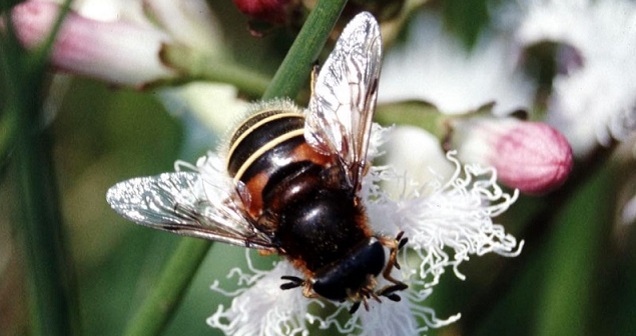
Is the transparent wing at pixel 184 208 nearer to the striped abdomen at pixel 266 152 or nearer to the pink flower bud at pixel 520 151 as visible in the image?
the striped abdomen at pixel 266 152

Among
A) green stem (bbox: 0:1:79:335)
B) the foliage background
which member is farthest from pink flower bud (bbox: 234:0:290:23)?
green stem (bbox: 0:1:79:335)

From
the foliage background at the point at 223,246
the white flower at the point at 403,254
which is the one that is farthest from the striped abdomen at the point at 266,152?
the foliage background at the point at 223,246

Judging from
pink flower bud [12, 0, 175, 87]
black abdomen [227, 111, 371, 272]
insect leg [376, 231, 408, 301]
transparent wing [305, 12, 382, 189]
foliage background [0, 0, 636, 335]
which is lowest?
foliage background [0, 0, 636, 335]

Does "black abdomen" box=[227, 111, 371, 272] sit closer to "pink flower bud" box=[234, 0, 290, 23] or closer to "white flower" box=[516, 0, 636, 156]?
"pink flower bud" box=[234, 0, 290, 23]

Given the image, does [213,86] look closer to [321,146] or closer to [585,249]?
[321,146]

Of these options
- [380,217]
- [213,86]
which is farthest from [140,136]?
[380,217]

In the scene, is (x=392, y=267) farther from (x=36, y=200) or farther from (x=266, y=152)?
(x=36, y=200)

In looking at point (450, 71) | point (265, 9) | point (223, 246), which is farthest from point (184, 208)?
point (450, 71)

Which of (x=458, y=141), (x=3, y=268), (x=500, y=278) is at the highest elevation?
(x=458, y=141)
